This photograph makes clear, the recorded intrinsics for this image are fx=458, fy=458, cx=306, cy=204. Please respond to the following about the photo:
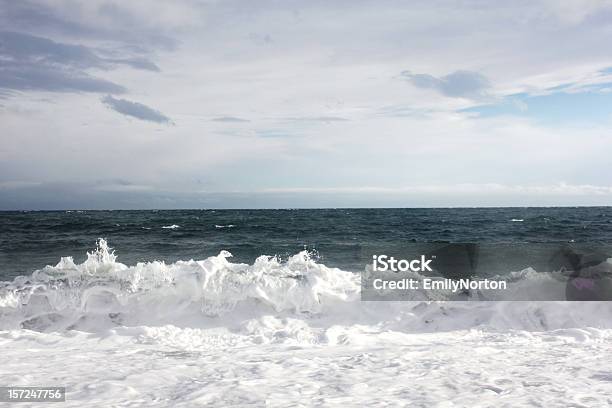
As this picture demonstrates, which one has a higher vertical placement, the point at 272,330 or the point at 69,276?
the point at 69,276

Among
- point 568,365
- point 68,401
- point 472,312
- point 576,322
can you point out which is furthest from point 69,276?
point 576,322

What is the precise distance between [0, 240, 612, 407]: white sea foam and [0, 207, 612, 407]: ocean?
28mm

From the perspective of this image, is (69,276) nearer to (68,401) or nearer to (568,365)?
(68,401)

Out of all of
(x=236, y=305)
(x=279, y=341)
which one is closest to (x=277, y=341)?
(x=279, y=341)

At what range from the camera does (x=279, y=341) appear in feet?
24.5

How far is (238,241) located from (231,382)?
22807 mm

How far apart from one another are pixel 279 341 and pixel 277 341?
33mm

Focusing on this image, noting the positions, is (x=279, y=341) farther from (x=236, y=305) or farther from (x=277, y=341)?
(x=236, y=305)

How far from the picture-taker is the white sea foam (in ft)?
16.4

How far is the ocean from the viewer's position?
5004mm

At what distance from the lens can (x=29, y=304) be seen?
30.4 feet

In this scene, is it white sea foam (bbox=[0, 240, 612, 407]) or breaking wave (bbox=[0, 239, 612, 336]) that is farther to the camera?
breaking wave (bbox=[0, 239, 612, 336])

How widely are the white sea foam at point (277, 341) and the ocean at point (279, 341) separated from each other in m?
0.03

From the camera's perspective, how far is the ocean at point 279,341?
16.4 feet
